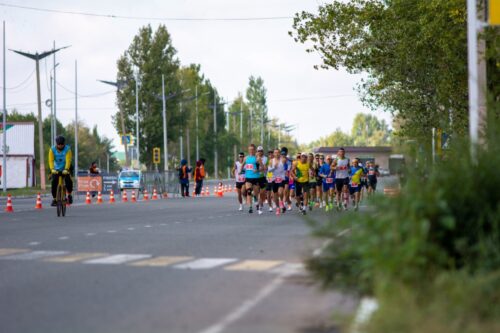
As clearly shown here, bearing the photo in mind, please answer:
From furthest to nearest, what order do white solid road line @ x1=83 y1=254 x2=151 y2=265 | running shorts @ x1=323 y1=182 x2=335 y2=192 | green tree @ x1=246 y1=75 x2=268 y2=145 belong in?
green tree @ x1=246 y1=75 x2=268 y2=145 → running shorts @ x1=323 y1=182 x2=335 y2=192 → white solid road line @ x1=83 y1=254 x2=151 y2=265

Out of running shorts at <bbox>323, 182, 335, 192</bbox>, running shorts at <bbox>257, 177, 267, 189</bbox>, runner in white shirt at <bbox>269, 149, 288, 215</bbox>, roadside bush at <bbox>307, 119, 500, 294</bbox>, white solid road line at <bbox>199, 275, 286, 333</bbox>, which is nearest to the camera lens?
roadside bush at <bbox>307, 119, 500, 294</bbox>

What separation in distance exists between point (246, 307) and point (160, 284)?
6.08ft

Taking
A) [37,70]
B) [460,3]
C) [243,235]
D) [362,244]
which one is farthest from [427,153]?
[37,70]

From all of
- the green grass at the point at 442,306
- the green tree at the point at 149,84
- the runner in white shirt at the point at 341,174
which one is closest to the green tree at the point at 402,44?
the runner in white shirt at the point at 341,174

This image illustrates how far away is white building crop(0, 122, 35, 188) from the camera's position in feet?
255

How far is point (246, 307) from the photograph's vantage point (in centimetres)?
845

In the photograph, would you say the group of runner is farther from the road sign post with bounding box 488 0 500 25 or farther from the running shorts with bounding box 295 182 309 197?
the road sign post with bounding box 488 0 500 25

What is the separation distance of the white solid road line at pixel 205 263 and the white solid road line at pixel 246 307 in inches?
59.4

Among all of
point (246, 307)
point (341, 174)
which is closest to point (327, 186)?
point (341, 174)

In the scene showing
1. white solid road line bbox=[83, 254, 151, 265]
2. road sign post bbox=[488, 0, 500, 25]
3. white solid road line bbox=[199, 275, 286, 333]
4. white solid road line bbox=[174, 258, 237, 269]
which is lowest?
white solid road line bbox=[199, 275, 286, 333]

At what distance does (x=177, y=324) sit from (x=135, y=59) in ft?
309

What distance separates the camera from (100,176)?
45906 mm

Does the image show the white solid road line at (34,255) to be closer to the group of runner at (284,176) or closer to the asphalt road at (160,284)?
the asphalt road at (160,284)

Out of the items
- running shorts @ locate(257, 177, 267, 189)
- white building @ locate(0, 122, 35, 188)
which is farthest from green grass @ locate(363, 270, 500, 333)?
white building @ locate(0, 122, 35, 188)
